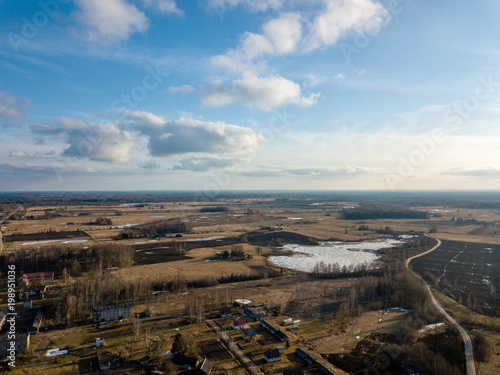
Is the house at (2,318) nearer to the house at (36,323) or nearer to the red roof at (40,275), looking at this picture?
the house at (36,323)

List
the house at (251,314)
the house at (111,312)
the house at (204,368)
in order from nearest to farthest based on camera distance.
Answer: the house at (204,368) < the house at (111,312) < the house at (251,314)

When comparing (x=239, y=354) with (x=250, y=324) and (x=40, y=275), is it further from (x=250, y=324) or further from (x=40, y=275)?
(x=40, y=275)

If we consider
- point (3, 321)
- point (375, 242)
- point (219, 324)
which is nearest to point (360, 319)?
point (219, 324)

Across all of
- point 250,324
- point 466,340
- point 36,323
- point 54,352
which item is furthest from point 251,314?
point 36,323

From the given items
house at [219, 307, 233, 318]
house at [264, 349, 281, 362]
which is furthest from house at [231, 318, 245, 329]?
house at [264, 349, 281, 362]

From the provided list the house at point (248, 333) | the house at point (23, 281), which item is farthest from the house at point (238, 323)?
the house at point (23, 281)

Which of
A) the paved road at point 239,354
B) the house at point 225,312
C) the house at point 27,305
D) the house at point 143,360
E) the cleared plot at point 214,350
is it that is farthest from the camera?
the house at point 27,305
